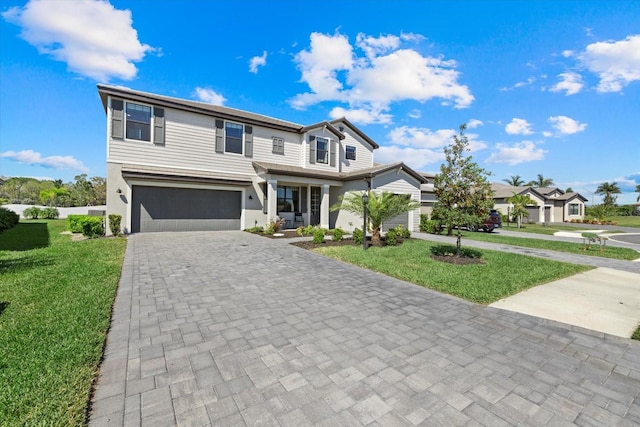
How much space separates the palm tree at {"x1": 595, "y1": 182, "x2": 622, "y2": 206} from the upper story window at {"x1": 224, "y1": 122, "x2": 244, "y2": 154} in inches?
2353

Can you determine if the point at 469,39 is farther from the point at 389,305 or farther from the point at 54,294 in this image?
the point at 54,294

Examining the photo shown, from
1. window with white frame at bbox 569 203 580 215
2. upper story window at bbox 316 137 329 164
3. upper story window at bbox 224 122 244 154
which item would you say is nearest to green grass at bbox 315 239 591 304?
upper story window at bbox 224 122 244 154

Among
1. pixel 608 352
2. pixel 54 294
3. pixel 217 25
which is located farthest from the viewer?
pixel 217 25

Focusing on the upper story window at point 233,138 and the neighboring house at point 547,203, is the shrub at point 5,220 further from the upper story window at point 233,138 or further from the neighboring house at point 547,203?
the neighboring house at point 547,203

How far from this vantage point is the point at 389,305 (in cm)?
495

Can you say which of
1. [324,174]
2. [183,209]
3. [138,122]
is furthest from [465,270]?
[138,122]

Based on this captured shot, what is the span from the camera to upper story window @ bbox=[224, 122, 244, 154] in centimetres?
1568

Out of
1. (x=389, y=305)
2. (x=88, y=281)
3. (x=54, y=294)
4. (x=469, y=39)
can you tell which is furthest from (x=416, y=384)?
(x=469, y=39)

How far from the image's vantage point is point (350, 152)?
20297 mm

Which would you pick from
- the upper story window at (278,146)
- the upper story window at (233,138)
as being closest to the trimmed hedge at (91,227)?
the upper story window at (233,138)

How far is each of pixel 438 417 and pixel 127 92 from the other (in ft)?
53.6

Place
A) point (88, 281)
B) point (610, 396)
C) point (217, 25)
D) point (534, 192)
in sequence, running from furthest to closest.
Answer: point (534, 192) < point (217, 25) < point (88, 281) < point (610, 396)

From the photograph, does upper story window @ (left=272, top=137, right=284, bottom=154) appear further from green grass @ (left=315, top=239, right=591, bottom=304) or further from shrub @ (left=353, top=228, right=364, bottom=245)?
green grass @ (left=315, top=239, right=591, bottom=304)

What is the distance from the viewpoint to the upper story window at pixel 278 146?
17.1 meters
